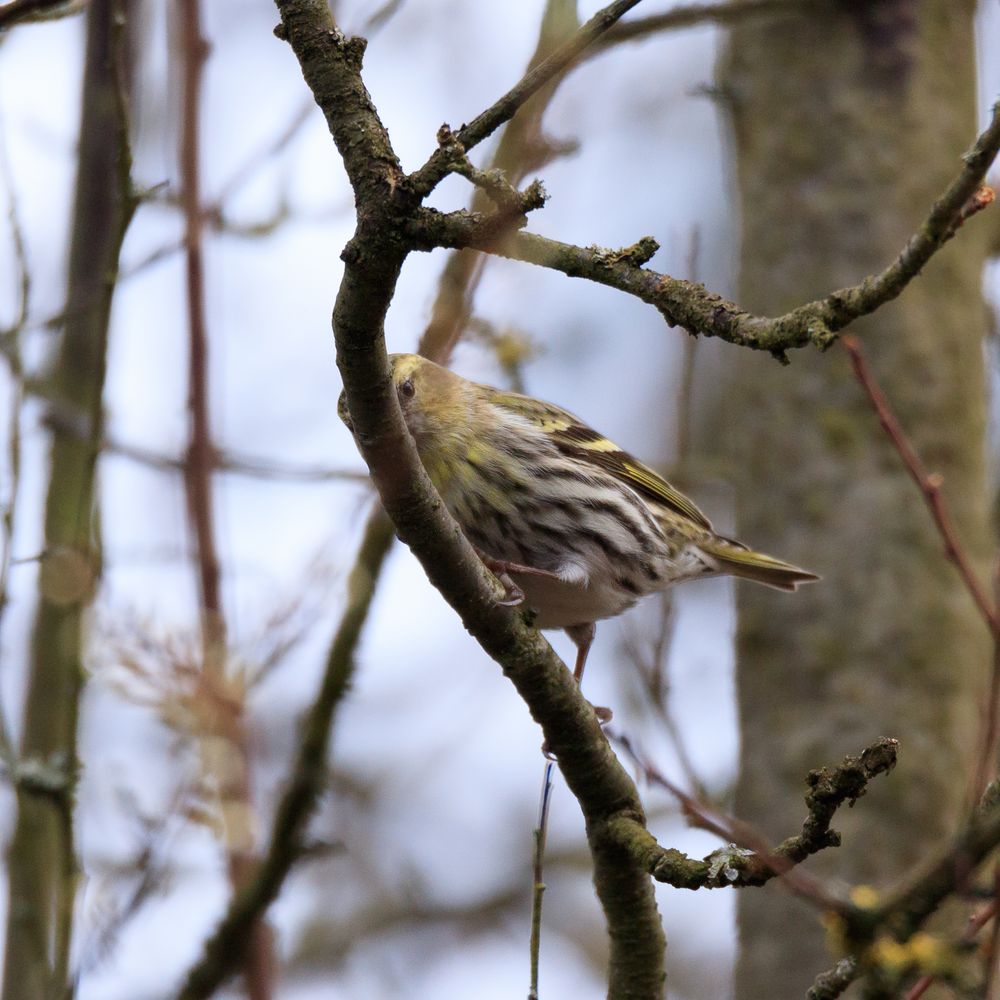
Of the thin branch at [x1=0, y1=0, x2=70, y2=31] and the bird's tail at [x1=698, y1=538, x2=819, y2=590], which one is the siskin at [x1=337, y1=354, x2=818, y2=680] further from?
the thin branch at [x1=0, y1=0, x2=70, y2=31]

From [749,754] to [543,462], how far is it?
1810 millimetres

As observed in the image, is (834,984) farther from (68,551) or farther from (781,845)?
(68,551)

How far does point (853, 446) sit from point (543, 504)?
1913 millimetres

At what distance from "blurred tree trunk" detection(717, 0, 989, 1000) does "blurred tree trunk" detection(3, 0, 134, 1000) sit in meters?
3.00

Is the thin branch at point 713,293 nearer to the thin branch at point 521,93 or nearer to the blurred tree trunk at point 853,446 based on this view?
the thin branch at point 521,93

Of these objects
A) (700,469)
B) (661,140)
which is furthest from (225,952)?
(661,140)

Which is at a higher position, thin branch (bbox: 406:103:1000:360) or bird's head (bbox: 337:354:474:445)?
bird's head (bbox: 337:354:474:445)

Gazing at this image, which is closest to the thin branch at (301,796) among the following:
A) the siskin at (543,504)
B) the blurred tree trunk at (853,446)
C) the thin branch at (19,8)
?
the siskin at (543,504)

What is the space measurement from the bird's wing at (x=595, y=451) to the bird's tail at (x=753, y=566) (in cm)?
27

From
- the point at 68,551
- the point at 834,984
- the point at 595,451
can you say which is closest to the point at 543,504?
the point at 595,451

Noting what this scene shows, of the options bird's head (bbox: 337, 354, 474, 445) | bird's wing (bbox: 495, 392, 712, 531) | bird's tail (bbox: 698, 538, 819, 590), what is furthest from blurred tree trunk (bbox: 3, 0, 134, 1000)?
bird's tail (bbox: 698, 538, 819, 590)

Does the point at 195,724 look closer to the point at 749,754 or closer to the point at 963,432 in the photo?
the point at 749,754

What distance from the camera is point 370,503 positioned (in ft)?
16.4

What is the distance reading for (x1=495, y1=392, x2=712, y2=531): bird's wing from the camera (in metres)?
5.87
